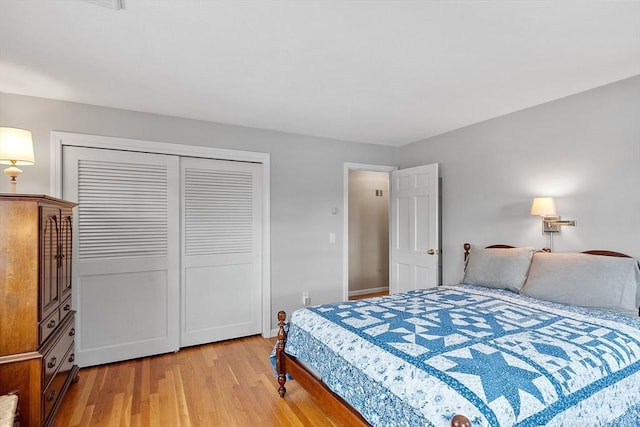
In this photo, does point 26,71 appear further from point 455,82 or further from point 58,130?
point 455,82

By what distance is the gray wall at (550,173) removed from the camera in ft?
8.30

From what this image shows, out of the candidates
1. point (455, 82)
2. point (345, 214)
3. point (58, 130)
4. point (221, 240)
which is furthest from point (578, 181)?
point (58, 130)

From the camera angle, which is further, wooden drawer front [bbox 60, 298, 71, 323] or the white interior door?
the white interior door

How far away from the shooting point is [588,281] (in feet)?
7.98

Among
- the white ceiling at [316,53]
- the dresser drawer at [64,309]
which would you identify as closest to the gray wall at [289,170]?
the white ceiling at [316,53]

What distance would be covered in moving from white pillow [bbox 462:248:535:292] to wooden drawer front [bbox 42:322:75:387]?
132 inches

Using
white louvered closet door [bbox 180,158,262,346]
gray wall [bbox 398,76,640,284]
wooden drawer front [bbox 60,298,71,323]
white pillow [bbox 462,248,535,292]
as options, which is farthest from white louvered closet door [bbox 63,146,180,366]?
gray wall [bbox 398,76,640,284]

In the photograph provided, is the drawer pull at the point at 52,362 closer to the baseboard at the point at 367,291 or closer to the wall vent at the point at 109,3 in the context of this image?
the wall vent at the point at 109,3

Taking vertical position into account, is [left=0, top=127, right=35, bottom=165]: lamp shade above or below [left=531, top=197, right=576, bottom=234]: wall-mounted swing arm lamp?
above

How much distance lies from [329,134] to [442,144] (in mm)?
1408

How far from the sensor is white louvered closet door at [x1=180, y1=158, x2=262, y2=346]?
137 inches

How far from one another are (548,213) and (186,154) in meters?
3.46

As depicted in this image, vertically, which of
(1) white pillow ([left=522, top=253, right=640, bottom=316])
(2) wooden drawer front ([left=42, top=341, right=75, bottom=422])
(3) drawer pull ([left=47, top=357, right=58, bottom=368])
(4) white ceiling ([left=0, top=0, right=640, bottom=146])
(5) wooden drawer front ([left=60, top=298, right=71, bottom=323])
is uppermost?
(4) white ceiling ([left=0, top=0, right=640, bottom=146])

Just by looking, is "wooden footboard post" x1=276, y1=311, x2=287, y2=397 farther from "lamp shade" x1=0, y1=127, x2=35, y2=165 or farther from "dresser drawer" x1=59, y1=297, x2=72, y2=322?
"lamp shade" x1=0, y1=127, x2=35, y2=165
